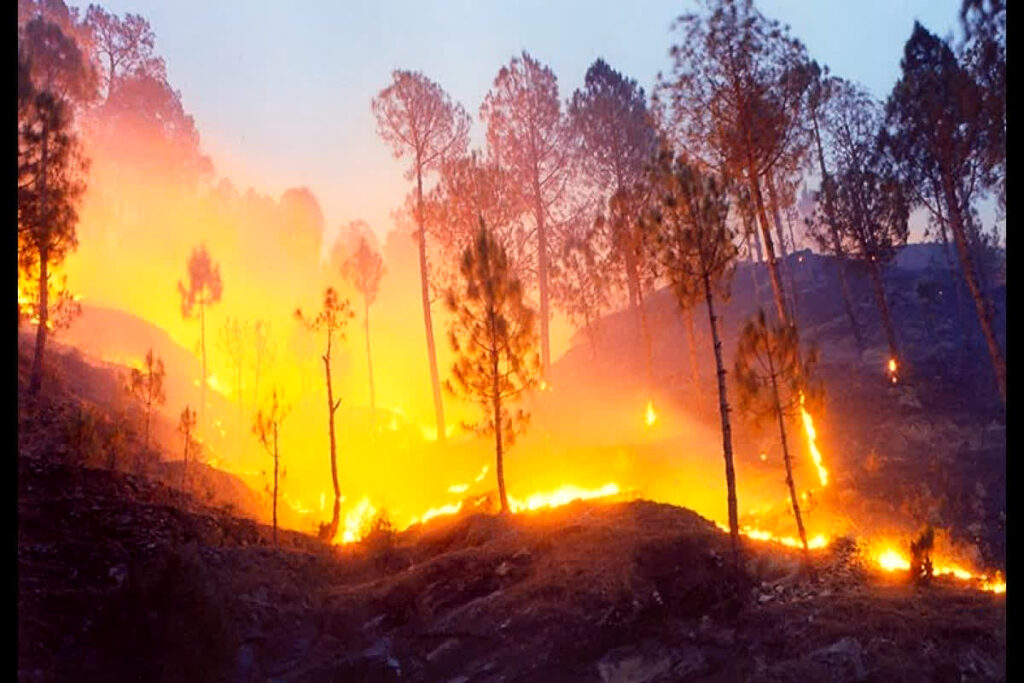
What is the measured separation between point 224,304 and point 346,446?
32516 mm

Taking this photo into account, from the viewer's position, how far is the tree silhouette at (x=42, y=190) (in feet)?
60.3

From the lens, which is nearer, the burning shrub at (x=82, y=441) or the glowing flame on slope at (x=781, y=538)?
the glowing flame on slope at (x=781, y=538)

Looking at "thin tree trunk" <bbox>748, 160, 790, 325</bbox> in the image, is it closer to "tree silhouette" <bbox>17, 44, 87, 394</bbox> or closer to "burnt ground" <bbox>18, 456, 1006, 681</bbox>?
"burnt ground" <bbox>18, 456, 1006, 681</bbox>

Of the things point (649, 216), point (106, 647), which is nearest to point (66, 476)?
point (106, 647)

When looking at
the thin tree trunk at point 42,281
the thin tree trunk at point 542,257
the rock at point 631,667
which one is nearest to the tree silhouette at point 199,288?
the thin tree trunk at point 42,281

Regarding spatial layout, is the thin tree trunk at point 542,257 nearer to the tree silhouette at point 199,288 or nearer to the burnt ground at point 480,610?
the burnt ground at point 480,610

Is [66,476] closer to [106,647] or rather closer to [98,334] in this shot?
[106,647]

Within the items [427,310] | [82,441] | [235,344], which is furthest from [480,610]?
[235,344]

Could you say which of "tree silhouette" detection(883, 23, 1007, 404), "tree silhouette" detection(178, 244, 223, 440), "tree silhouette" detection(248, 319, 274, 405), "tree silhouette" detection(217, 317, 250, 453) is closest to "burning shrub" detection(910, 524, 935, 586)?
"tree silhouette" detection(883, 23, 1007, 404)

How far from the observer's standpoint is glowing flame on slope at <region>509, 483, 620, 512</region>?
2422cm

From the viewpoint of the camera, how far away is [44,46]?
26641 millimetres

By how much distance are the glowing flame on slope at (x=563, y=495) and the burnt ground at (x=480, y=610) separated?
9326 millimetres

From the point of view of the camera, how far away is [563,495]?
2531 centimetres

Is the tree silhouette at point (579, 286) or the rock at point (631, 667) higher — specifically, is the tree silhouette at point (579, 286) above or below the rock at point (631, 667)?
above
